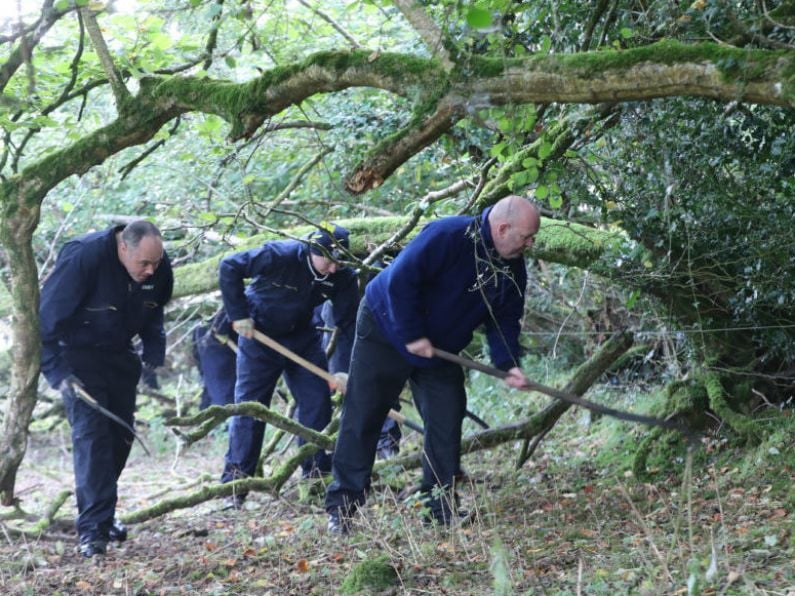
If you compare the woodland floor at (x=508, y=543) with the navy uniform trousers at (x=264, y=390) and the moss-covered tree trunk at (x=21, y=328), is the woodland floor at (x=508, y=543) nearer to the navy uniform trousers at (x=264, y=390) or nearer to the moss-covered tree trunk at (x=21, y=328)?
the navy uniform trousers at (x=264, y=390)

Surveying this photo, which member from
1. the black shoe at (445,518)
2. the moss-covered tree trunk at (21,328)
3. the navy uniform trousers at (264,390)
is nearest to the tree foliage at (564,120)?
the moss-covered tree trunk at (21,328)

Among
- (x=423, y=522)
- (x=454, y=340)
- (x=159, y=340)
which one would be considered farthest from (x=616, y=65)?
(x=159, y=340)

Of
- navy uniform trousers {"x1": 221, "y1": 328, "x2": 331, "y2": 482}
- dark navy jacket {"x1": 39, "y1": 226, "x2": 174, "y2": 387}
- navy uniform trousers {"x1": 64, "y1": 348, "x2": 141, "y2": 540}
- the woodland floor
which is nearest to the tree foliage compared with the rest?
dark navy jacket {"x1": 39, "y1": 226, "x2": 174, "y2": 387}

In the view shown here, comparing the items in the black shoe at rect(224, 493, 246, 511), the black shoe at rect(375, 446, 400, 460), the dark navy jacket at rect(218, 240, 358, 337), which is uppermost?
the dark navy jacket at rect(218, 240, 358, 337)

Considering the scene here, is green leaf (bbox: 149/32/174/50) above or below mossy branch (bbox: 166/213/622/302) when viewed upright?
above

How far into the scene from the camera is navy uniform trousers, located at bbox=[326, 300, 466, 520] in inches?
246

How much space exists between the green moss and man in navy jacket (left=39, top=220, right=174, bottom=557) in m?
2.46

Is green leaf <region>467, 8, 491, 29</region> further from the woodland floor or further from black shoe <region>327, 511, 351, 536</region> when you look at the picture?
black shoe <region>327, 511, 351, 536</region>

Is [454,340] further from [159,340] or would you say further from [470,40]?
[159,340]

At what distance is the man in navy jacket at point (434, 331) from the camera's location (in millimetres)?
5754

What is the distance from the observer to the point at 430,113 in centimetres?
451

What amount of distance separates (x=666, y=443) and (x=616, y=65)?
148 inches

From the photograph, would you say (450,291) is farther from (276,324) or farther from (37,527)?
(37,527)

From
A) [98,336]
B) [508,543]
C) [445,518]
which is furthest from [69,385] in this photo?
[508,543]
